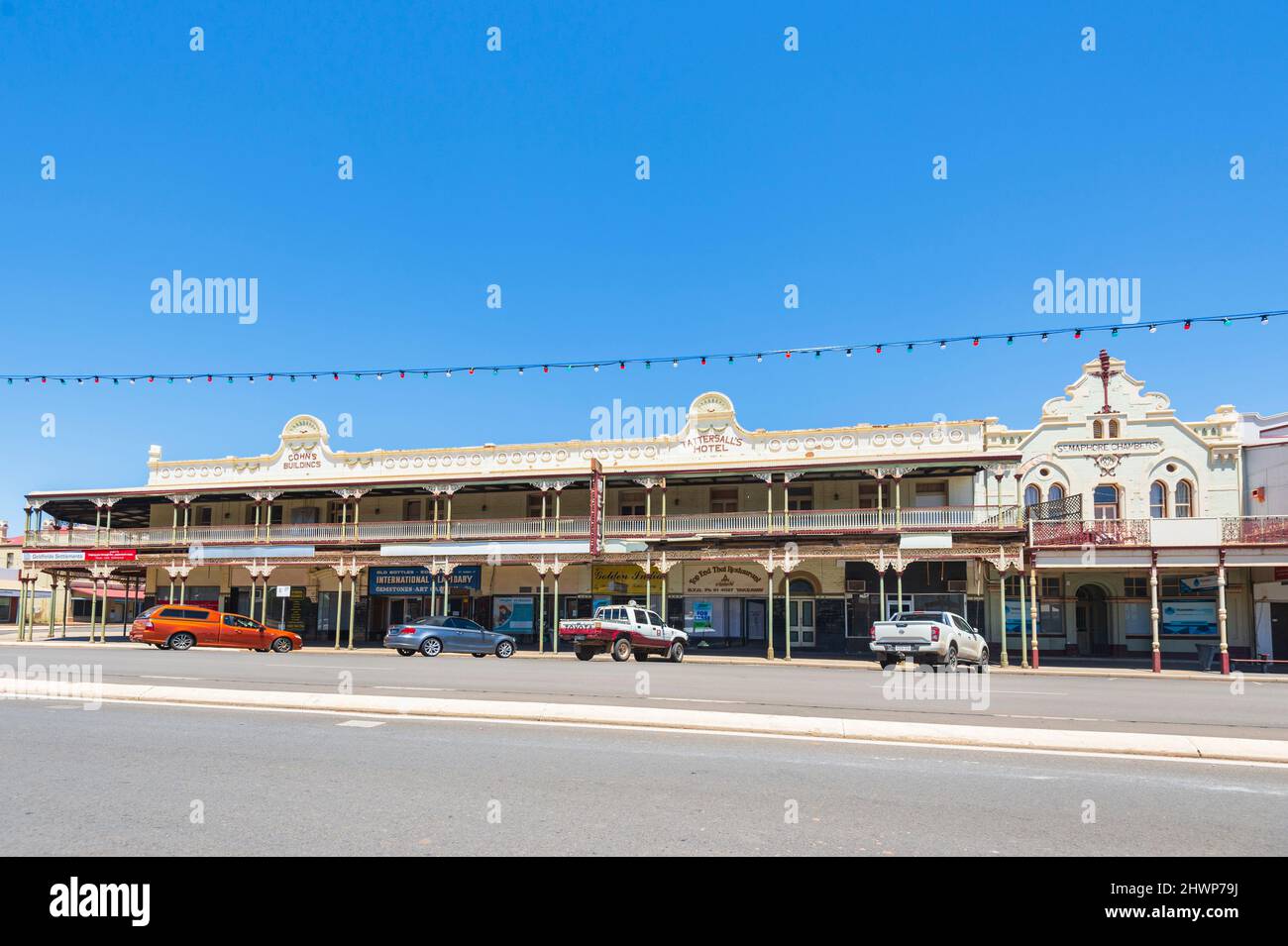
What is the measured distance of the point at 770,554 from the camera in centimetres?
3156

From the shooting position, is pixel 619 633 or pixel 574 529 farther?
pixel 574 529

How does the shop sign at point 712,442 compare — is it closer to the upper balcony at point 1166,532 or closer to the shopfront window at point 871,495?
the shopfront window at point 871,495

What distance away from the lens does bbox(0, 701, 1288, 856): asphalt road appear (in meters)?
5.81

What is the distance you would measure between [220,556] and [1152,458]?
121 ft

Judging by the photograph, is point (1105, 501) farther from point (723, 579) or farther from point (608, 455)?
point (608, 455)

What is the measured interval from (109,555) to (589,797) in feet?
122

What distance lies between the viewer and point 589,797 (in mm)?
6996

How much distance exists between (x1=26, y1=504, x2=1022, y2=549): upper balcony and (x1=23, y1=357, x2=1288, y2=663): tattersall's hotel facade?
100mm

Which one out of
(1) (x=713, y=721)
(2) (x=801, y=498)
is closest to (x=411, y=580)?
(2) (x=801, y=498)

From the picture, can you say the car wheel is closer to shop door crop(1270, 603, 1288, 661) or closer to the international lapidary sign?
shop door crop(1270, 603, 1288, 661)

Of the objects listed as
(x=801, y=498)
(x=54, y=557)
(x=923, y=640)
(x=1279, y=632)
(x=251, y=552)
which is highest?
(x=801, y=498)

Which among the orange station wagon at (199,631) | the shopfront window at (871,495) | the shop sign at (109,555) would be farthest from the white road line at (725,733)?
the shop sign at (109,555)
